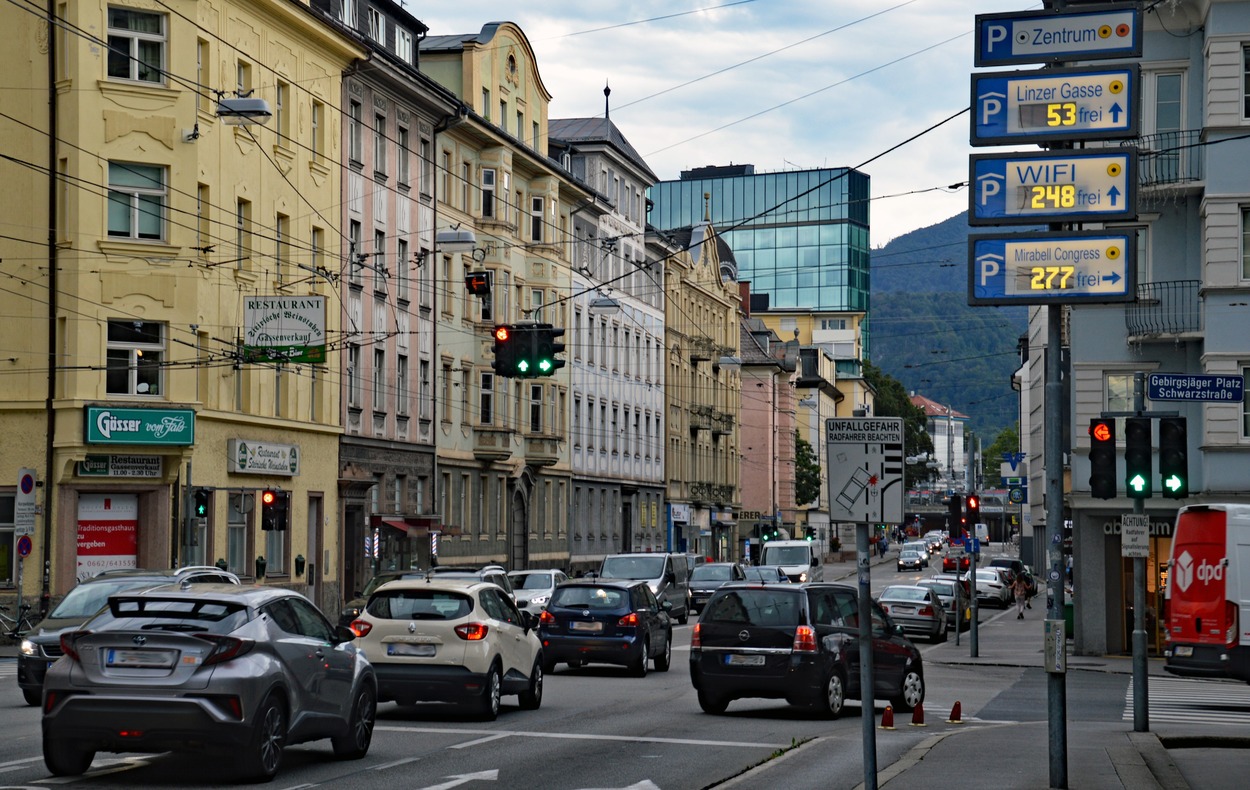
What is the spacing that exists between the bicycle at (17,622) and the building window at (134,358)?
516 centimetres

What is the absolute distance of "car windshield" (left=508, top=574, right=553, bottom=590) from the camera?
4266 centimetres

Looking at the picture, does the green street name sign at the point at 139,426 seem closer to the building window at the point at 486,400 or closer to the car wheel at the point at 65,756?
the building window at the point at 486,400

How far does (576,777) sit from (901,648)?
929cm

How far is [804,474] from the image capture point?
132125mm

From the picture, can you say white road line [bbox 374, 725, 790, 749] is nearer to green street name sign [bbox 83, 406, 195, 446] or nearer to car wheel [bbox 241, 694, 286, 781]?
car wheel [bbox 241, 694, 286, 781]

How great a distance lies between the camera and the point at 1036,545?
107 m

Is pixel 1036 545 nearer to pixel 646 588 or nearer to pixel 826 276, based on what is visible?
pixel 826 276

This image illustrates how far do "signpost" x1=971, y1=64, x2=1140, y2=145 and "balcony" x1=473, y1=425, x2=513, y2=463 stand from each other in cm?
4782

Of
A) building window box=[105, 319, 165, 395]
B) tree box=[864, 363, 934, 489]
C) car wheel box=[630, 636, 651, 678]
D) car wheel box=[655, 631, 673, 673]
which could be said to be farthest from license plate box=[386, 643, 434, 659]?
tree box=[864, 363, 934, 489]

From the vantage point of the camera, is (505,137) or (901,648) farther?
(505,137)

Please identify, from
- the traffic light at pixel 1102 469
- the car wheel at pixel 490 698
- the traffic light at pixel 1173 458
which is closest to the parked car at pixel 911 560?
the traffic light at pixel 1173 458

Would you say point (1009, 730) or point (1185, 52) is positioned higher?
point (1185, 52)

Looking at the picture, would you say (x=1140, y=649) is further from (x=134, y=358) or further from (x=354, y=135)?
(x=354, y=135)

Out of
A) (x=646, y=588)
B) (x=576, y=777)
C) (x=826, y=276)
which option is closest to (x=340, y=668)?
(x=576, y=777)
